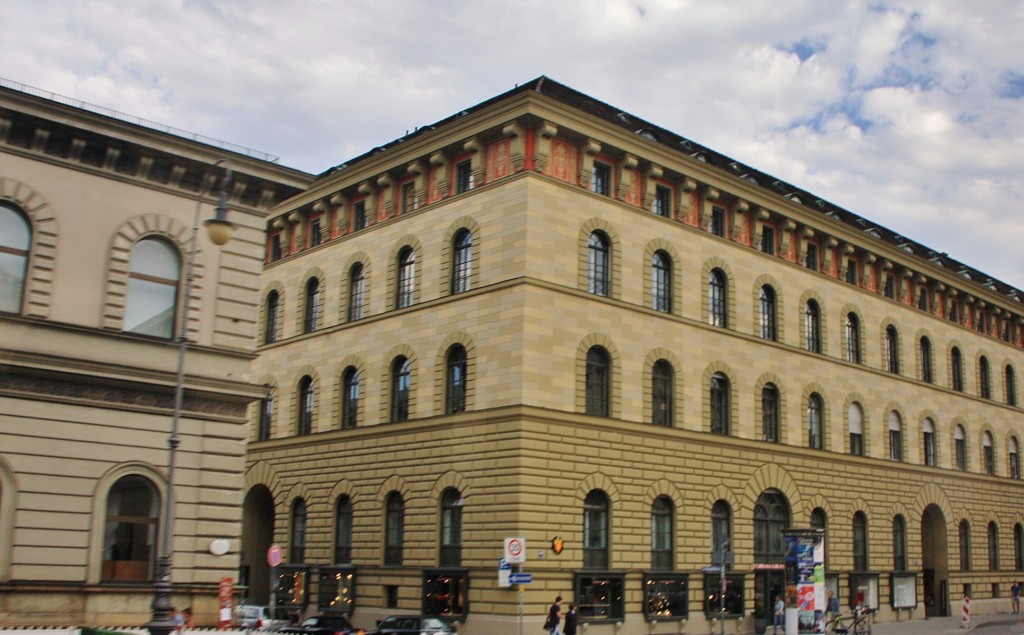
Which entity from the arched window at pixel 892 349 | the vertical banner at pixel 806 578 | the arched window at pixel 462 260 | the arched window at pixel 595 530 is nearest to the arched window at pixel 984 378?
the arched window at pixel 892 349

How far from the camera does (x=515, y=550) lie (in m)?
34.8

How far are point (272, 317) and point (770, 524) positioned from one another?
959 inches

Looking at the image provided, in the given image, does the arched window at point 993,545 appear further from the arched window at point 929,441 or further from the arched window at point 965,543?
the arched window at point 929,441

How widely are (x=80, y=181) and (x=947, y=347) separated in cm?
4939

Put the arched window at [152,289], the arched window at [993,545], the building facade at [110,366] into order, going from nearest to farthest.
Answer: the building facade at [110,366], the arched window at [152,289], the arched window at [993,545]

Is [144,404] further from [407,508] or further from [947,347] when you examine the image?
[947,347]

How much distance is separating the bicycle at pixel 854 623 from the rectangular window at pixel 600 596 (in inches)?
331

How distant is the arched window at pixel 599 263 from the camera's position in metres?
43.7

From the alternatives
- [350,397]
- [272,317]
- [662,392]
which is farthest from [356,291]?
[662,392]

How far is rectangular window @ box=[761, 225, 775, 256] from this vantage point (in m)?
51.9

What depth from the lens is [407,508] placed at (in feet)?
145

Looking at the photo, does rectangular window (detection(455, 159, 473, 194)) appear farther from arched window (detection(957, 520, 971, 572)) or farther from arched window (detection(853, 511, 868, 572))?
arched window (detection(957, 520, 971, 572))

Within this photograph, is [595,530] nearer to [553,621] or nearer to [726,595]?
[553,621]

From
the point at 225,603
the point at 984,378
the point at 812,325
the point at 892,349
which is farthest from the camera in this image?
the point at 984,378
